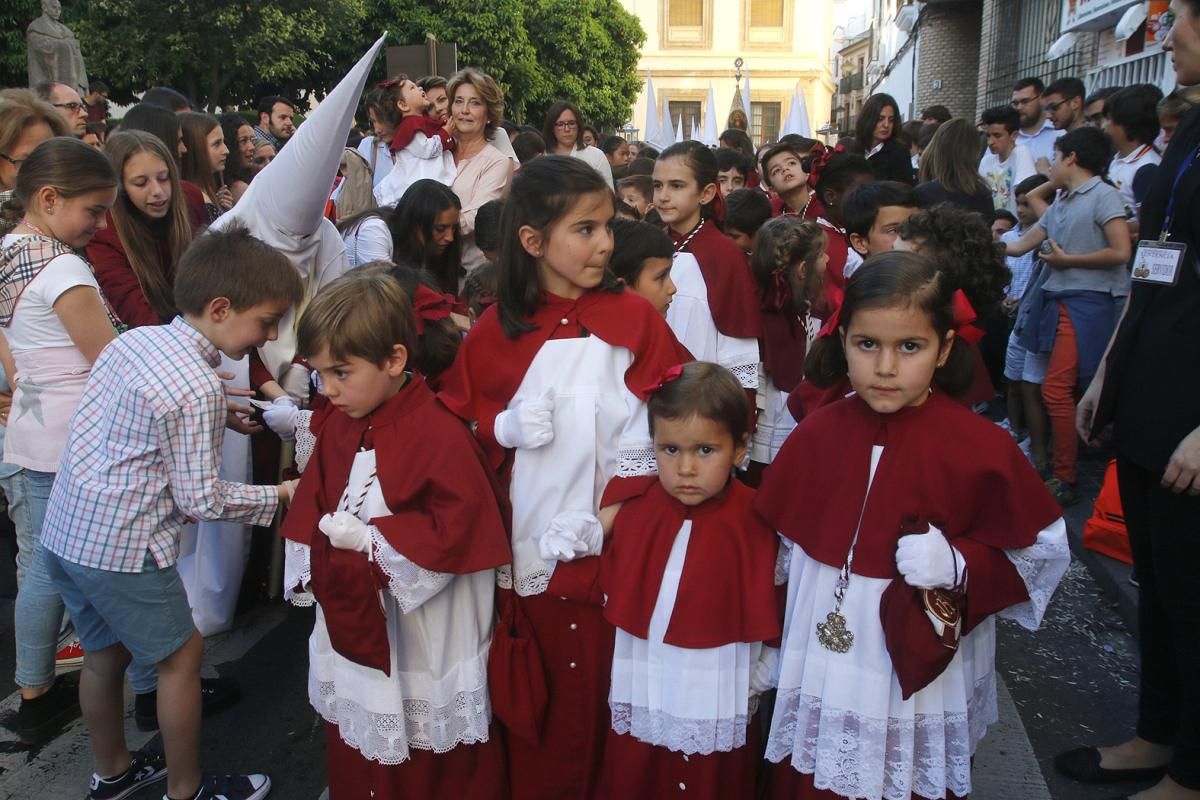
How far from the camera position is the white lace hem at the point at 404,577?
228cm

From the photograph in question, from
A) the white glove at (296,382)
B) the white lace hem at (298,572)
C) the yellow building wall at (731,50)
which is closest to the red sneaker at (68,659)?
the white glove at (296,382)

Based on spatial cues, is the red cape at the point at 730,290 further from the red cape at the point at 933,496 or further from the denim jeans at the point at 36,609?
the denim jeans at the point at 36,609

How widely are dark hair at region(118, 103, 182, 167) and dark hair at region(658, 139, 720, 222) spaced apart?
7.86ft

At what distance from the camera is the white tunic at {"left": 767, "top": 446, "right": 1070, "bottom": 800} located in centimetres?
212

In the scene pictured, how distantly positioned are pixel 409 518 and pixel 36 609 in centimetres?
166

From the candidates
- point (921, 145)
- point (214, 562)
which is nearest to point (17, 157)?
point (214, 562)

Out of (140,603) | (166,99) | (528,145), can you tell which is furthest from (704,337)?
(528,145)

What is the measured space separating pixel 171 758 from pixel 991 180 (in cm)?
777

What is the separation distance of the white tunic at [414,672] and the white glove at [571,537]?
0.28 m

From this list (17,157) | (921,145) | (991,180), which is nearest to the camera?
(17,157)

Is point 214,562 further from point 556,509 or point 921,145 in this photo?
point 921,145

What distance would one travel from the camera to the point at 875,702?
2111mm

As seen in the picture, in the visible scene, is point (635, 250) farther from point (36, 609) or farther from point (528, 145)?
point (528, 145)

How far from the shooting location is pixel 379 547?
7.48ft
